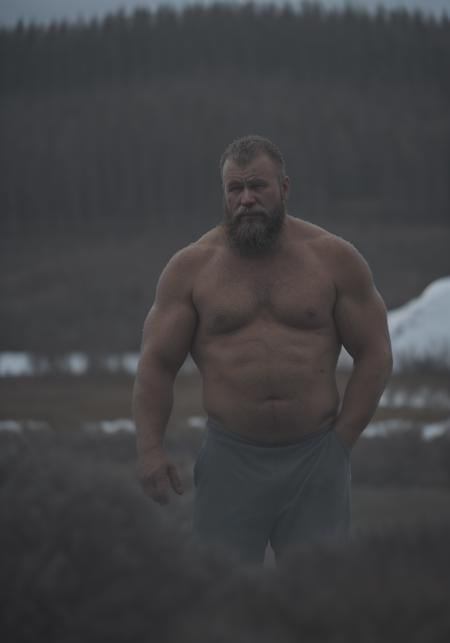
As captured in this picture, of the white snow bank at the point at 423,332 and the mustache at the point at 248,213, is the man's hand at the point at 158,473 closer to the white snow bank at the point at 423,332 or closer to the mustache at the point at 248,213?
the mustache at the point at 248,213

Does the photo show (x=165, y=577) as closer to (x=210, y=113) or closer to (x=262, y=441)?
(x=262, y=441)

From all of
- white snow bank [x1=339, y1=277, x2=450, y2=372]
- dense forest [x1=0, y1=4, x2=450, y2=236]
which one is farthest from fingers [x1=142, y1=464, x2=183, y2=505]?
dense forest [x1=0, y1=4, x2=450, y2=236]

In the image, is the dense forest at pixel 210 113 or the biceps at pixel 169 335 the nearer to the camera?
the biceps at pixel 169 335

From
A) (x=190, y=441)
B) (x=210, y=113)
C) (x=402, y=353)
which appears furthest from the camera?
(x=210, y=113)

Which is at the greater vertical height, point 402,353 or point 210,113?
point 210,113

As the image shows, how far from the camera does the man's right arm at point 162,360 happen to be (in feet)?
8.90

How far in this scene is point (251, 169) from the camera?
2.63 metres

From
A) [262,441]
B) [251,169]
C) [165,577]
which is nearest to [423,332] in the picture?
[262,441]

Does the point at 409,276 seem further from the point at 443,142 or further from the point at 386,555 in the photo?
the point at 386,555

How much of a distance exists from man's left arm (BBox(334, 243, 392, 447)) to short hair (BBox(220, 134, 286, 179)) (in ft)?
0.95

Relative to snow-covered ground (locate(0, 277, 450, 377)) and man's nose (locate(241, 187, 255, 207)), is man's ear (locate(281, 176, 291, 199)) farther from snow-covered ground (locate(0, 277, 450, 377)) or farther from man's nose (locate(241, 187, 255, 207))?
snow-covered ground (locate(0, 277, 450, 377))

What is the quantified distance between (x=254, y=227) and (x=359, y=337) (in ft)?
1.35

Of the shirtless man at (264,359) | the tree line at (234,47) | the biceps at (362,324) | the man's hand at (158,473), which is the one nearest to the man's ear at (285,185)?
the shirtless man at (264,359)

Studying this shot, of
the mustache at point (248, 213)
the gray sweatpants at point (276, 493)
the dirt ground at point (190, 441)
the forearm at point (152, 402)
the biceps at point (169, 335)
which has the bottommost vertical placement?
the dirt ground at point (190, 441)
